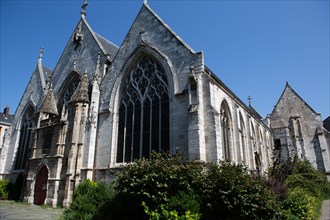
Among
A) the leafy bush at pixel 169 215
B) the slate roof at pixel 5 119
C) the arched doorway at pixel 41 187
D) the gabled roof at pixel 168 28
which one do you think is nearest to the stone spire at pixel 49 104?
the arched doorway at pixel 41 187

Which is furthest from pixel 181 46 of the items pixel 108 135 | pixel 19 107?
pixel 19 107

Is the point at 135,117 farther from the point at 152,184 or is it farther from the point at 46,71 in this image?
the point at 46,71

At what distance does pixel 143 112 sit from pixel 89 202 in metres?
6.07

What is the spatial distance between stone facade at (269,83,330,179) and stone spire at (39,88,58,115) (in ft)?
71.6

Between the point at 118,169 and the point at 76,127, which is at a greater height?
the point at 76,127

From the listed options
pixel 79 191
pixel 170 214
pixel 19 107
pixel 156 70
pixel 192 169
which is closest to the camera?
pixel 170 214

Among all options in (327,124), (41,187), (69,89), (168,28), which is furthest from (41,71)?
(327,124)

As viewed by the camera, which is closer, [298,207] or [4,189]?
[298,207]

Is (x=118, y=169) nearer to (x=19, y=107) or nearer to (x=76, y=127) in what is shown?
(x=76, y=127)

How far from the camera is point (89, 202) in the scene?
9.52m

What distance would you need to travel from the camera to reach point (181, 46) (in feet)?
43.2

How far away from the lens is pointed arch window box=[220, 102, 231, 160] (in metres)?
14.0

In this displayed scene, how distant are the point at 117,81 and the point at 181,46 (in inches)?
199

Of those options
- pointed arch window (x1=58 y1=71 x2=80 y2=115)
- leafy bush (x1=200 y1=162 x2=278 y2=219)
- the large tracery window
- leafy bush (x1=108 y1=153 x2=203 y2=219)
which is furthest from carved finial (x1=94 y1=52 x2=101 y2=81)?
leafy bush (x1=200 y1=162 x2=278 y2=219)
